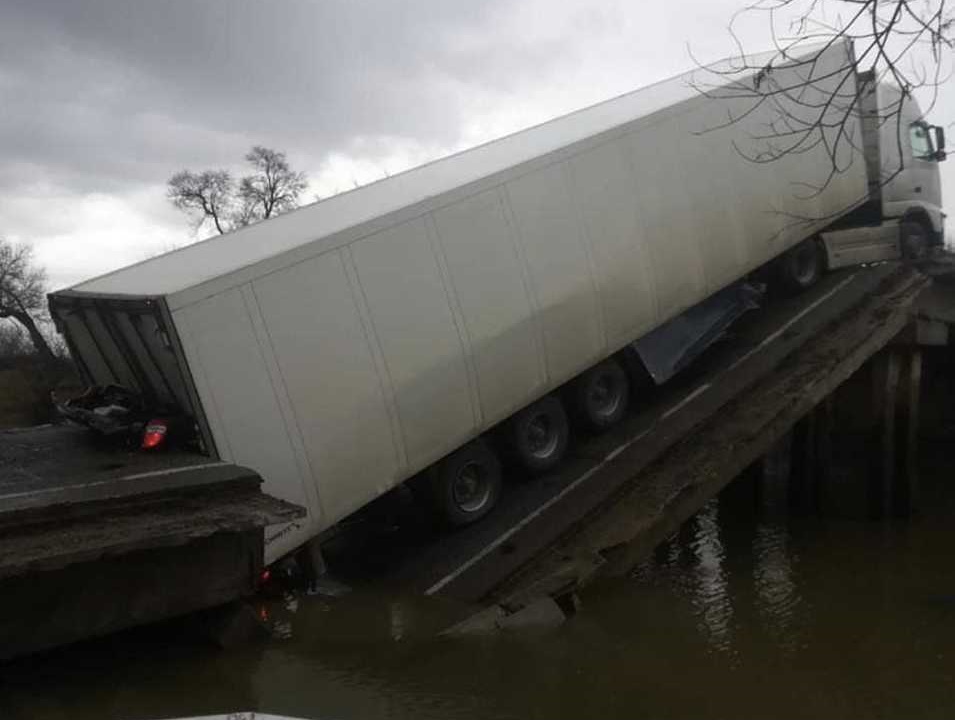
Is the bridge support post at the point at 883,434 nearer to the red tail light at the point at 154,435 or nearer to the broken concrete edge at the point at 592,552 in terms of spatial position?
the broken concrete edge at the point at 592,552

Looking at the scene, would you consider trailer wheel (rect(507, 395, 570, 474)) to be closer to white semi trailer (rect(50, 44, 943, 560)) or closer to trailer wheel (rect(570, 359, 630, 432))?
white semi trailer (rect(50, 44, 943, 560))

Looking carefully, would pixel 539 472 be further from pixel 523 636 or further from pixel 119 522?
pixel 119 522

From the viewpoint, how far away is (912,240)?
12117 mm

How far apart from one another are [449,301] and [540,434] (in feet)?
5.71

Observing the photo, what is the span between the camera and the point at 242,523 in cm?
510

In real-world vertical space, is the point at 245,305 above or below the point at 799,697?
above

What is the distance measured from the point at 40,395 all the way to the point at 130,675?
21.8 metres

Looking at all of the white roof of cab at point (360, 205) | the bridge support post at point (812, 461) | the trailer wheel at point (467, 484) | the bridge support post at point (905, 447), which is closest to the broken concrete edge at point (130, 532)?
the white roof of cab at point (360, 205)

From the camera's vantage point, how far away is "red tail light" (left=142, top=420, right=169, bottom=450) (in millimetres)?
5871

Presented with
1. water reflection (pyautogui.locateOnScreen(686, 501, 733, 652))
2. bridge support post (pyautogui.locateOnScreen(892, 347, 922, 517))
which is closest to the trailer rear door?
water reflection (pyautogui.locateOnScreen(686, 501, 733, 652))

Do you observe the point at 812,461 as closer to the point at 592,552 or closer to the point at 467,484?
the point at 592,552

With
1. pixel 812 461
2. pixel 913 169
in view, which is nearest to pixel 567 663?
pixel 812 461

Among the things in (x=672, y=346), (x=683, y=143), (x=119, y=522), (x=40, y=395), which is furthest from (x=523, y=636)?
(x=40, y=395)

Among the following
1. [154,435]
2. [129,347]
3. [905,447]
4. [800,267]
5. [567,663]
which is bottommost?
[905,447]
